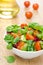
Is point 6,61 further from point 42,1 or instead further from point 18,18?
point 42,1

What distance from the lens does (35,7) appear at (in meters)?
1.30

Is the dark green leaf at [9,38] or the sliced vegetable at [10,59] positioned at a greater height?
the dark green leaf at [9,38]

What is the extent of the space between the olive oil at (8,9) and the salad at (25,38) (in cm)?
36

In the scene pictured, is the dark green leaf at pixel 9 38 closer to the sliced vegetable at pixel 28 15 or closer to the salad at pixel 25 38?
the salad at pixel 25 38

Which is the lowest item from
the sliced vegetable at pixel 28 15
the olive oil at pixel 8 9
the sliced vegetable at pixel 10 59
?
the sliced vegetable at pixel 10 59

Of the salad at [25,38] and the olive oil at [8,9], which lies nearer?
the salad at [25,38]

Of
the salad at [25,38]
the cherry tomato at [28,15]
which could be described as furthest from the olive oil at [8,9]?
the salad at [25,38]

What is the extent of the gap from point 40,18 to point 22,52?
1.66ft

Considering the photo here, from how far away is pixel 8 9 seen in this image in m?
1.21

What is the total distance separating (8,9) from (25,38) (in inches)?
17.9

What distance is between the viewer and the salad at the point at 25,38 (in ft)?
2.51

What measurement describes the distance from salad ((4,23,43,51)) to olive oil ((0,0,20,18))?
359 mm

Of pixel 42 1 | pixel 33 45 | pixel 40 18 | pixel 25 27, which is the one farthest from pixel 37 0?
pixel 33 45

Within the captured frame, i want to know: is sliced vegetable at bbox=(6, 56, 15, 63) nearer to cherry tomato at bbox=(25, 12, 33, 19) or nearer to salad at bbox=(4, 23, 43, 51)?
salad at bbox=(4, 23, 43, 51)
